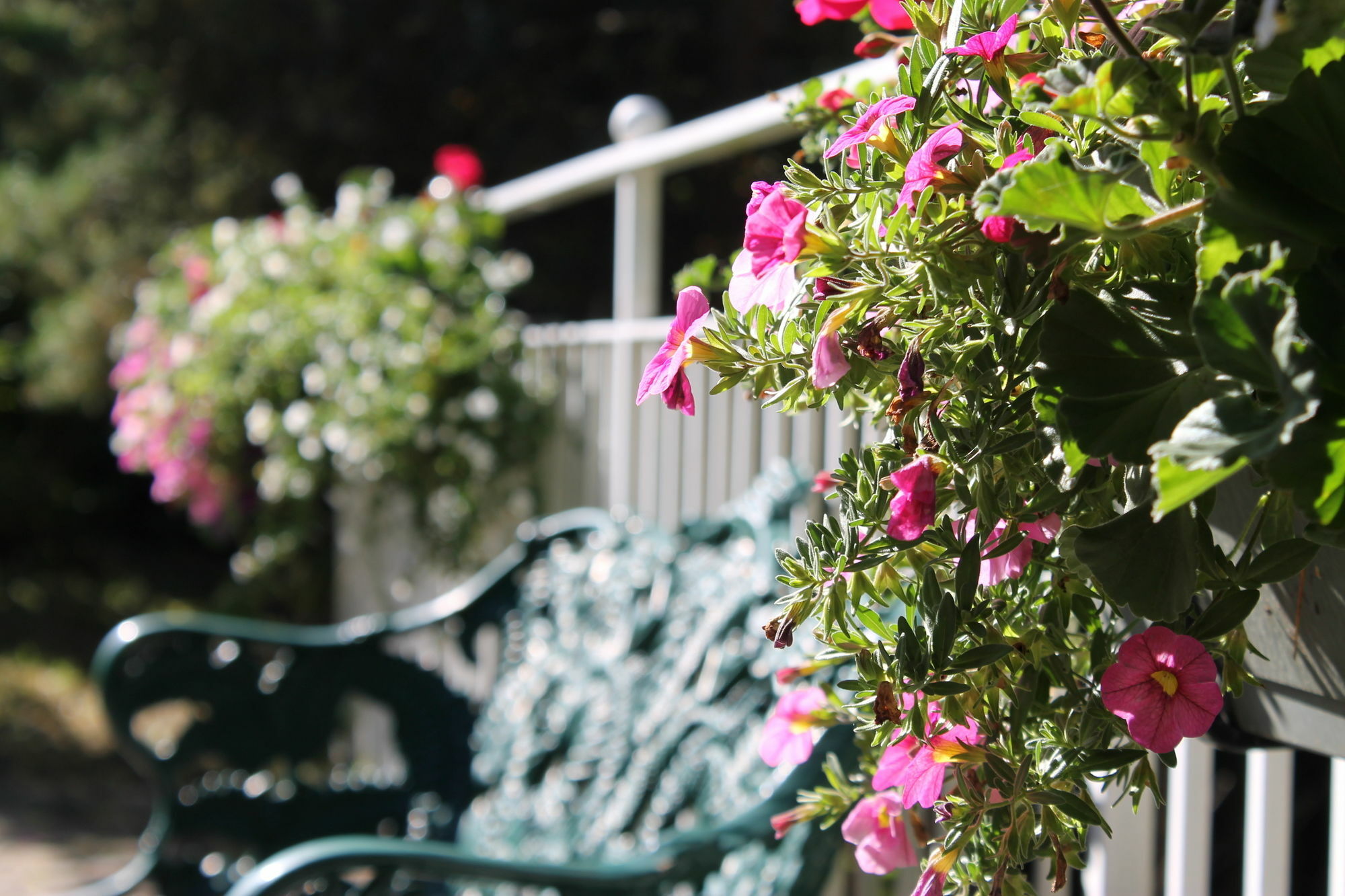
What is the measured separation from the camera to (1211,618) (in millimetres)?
519

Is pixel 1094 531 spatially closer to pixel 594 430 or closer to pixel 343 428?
pixel 594 430

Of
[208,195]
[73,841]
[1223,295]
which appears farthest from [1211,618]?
[208,195]

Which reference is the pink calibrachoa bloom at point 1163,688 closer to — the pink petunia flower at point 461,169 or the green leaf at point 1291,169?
the green leaf at point 1291,169

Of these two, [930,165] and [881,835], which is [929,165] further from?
[881,835]

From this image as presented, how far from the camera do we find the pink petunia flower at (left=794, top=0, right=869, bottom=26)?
780 millimetres

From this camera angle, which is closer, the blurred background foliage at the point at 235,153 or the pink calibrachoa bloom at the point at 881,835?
the pink calibrachoa bloom at the point at 881,835

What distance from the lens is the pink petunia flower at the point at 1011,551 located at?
1.86 ft

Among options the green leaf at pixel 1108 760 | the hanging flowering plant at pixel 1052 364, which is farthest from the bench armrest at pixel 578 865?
the green leaf at pixel 1108 760

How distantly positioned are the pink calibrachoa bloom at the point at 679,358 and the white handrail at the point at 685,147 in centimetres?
43

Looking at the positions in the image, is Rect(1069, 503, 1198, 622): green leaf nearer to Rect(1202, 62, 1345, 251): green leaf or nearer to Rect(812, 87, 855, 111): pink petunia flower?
Rect(1202, 62, 1345, 251): green leaf

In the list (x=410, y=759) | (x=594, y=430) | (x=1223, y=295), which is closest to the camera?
(x=1223, y=295)

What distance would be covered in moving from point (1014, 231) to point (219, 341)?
2932 millimetres

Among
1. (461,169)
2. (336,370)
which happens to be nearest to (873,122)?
(336,370)

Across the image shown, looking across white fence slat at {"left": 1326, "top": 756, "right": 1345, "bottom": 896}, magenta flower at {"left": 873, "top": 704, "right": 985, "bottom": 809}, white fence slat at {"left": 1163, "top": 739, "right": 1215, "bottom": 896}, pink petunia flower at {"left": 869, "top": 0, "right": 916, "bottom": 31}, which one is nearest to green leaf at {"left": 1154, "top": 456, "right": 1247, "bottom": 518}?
magenta flower at {"left": 873, "top": 704, "right": 985, "bottom": 809}
